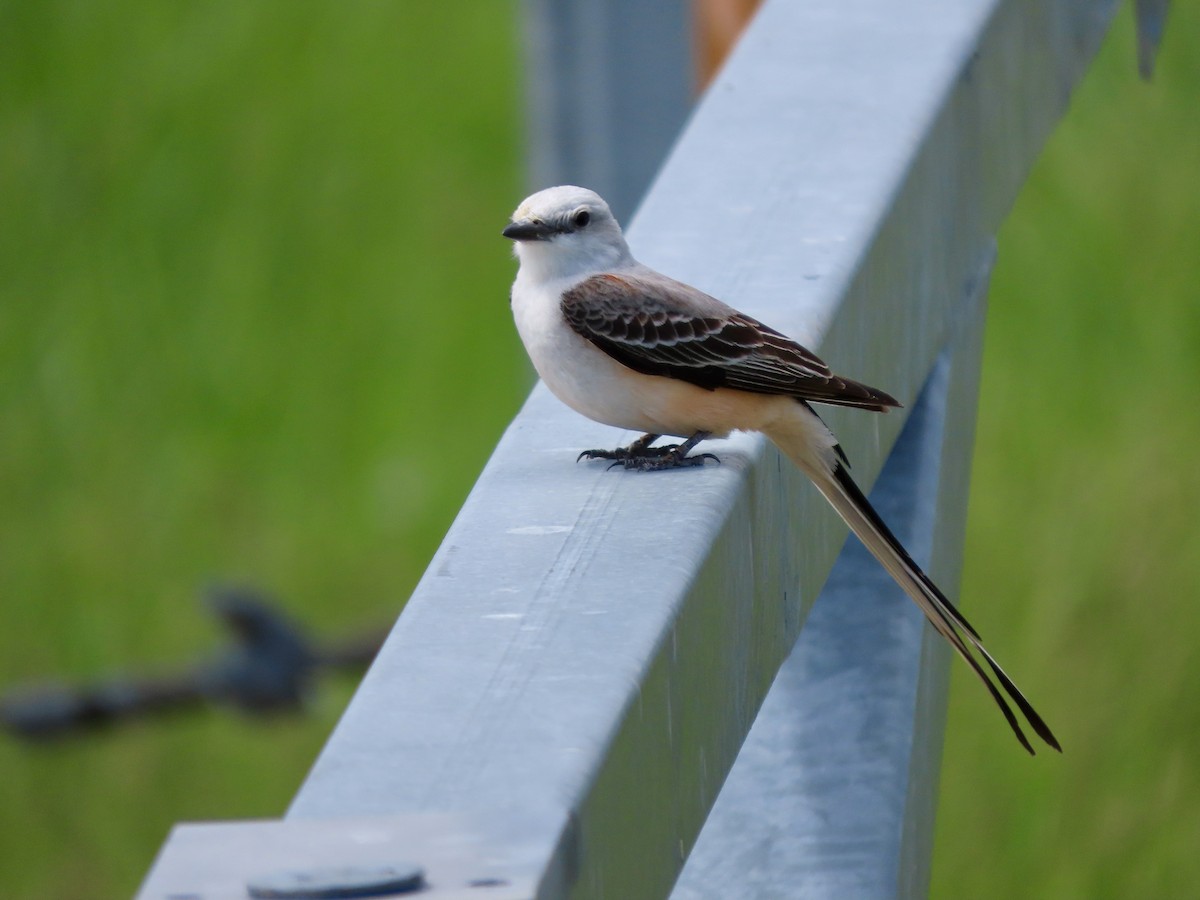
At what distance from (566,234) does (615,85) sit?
13.2 feet

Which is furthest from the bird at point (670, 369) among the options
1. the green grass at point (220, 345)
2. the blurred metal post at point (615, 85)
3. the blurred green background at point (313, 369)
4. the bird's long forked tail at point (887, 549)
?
the green grass at point (220, 345)

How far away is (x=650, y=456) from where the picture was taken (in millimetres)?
2715

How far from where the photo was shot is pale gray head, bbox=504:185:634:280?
11.5 feet

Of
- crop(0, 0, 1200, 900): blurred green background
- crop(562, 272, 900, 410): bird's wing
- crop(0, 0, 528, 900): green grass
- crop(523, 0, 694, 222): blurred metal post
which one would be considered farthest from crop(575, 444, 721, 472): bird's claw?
crop(0, 0, 528, 900): green grass

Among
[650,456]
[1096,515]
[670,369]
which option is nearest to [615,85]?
[1096,515]

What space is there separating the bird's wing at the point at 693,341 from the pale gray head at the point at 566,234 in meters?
0.11

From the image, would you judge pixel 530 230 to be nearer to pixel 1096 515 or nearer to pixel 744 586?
pixel 744 586

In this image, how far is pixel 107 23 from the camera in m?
16.1

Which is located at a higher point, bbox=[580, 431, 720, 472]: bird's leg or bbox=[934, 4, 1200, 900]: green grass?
bbox=[580, 431, 720, 472]: bird's leg

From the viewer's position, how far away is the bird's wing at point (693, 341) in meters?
2.78

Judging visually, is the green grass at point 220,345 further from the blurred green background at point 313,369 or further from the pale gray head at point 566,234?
the pale gray head at point 566,234

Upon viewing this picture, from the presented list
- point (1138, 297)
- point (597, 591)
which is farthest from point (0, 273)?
point (597, 591)

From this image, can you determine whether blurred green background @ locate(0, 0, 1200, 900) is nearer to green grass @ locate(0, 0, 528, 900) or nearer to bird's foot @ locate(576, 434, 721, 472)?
green grass @ locate(0, 0, 528, 900)

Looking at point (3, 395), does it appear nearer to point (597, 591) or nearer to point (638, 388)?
point (638, 388)
